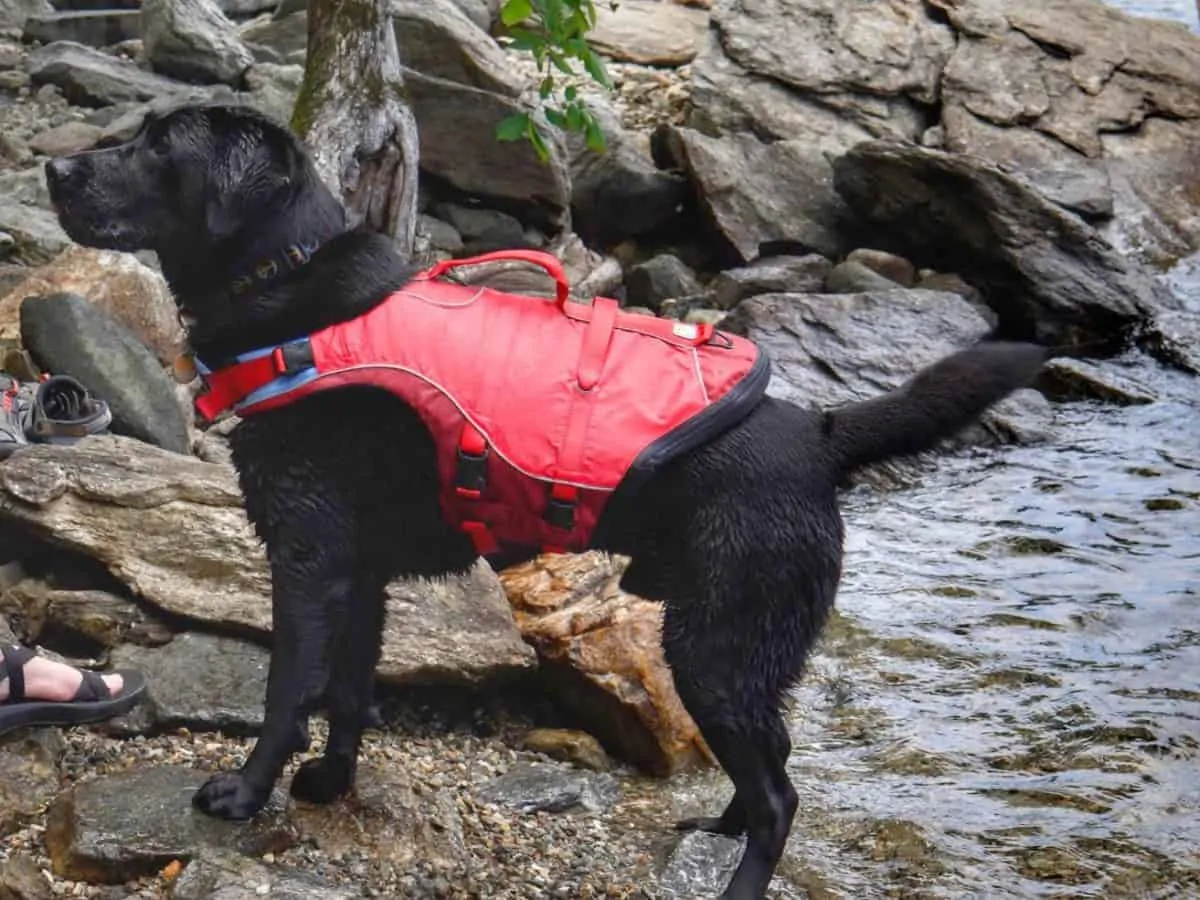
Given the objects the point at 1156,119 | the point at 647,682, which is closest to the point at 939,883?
the point at 647,682

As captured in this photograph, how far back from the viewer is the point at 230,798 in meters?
3.33

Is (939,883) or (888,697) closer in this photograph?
(939,883)

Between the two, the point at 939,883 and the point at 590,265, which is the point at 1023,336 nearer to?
the point at 590,265

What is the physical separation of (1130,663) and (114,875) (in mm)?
3667

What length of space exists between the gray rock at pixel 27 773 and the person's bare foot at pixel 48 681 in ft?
0.29

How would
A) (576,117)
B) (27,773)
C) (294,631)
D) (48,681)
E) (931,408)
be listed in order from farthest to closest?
(576,117), (48,681), (27,773), (294,631), (931,408)

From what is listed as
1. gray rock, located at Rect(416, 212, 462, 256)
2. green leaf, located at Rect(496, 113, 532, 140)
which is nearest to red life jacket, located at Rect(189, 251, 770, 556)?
green leaf, located at Rect(496, 113, 532, 140)

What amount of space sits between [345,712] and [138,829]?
1.82ft

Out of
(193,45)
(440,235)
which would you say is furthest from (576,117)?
(193,45)

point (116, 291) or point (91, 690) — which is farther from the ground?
point (116, 291)

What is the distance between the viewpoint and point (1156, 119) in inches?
497

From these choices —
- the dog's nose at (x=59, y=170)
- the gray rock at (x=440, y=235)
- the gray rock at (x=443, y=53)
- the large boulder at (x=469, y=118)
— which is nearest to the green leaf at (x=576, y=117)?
the dog's nose at (x=59, y=170)

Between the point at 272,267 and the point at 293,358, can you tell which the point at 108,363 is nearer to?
the point at 272,267

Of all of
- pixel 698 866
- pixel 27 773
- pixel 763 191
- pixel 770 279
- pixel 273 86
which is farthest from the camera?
pixel 763 191
